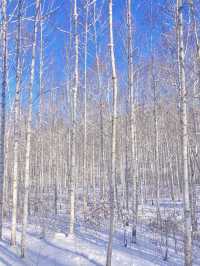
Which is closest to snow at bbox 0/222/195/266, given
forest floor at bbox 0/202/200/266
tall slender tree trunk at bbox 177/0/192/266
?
forest floor at bbox 0/202/200/266

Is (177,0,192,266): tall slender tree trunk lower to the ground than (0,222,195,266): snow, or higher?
higher

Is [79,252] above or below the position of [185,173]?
below

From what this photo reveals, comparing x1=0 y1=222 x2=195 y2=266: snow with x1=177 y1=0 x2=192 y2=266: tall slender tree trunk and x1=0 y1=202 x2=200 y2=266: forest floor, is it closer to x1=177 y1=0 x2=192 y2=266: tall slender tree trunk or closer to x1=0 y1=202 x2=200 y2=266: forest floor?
x1=0 y1=202 x2=200 y2=266: forest floor

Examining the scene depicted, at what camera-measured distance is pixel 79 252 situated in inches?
392

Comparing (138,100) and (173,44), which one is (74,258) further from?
(138,100)

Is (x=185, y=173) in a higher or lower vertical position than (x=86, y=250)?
higher

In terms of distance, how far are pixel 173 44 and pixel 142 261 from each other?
6.63 meters

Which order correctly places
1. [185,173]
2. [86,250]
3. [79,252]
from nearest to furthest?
[185,173] < [79,252] < [86,250]

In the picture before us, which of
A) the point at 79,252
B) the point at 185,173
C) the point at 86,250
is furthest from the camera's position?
the point at 86,250

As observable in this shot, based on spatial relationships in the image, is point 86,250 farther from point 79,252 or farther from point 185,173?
point 185,173

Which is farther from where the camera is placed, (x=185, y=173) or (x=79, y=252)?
(x=79, y=252)

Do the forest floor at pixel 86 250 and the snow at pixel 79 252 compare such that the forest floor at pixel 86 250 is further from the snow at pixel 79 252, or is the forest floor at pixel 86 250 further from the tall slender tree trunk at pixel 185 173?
the tall slender tree trunk at pixel 185 173

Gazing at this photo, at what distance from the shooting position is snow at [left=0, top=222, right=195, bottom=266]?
9.31 m

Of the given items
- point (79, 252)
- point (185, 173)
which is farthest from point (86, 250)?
point (185, 173)
